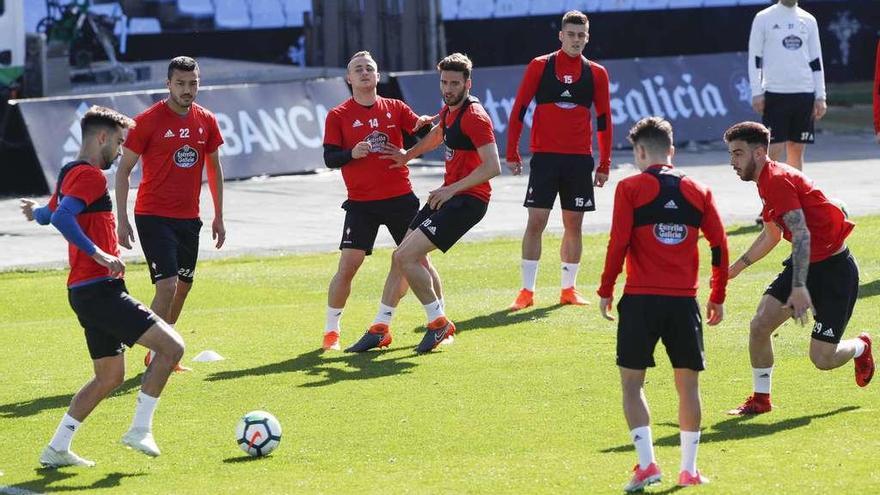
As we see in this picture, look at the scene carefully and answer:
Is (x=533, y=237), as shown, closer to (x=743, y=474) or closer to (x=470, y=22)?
(x=743, y=474)

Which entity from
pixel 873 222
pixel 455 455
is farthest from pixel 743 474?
pixel 873 222

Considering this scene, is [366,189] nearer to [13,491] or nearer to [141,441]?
[141,441]

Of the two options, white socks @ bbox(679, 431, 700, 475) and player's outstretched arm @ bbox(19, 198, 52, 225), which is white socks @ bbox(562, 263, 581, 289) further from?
white socks @ bbox(679, 431, 700, 475)

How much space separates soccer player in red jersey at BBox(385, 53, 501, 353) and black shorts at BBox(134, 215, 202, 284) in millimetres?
1557

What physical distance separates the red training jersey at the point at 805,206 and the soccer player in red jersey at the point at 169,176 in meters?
4.27

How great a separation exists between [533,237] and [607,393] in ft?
12.3

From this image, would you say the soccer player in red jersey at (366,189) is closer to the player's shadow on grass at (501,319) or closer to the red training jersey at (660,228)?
the player's shadow on grass at (501,319)

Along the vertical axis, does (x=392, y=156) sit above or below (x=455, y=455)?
above

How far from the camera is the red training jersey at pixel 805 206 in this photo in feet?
28.2

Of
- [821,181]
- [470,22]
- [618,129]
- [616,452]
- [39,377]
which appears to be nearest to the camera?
[616,452]

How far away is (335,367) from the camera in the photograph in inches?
444

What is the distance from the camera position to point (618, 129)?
27516 millimetres

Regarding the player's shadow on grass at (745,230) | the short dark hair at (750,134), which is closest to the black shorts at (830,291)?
the short dark hair at (750,134)

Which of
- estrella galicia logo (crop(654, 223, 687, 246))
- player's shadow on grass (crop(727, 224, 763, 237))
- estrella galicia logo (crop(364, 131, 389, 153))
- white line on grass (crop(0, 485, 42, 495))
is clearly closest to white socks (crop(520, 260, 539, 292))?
estrella galicia logo (crop(364, 131, 389, 153))
